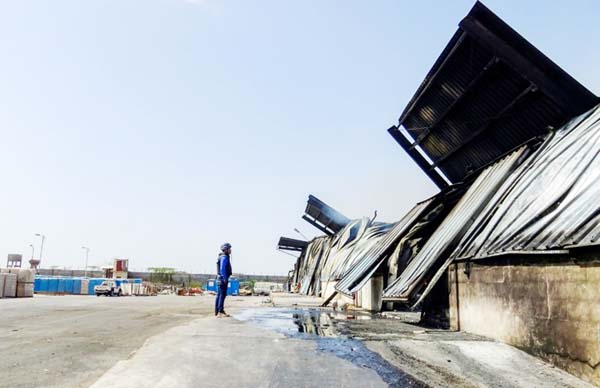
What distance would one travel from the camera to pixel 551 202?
5461 mm

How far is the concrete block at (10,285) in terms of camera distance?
22.1 m

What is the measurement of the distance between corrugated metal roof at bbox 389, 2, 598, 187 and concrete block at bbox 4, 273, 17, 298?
2307 centimetres

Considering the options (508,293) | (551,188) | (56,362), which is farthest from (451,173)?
(56,362)

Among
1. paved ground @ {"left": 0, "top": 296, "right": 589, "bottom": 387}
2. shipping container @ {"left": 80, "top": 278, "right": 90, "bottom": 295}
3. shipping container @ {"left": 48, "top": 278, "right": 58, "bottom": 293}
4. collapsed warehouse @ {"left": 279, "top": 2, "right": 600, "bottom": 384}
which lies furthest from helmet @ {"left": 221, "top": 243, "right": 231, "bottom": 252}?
shipping container @ {"left": 48, "top": 278, "right": 58, "bottom": 293}

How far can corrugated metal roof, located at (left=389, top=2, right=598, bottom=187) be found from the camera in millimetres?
8109

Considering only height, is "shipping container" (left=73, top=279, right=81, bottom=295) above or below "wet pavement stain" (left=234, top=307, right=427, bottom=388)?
below

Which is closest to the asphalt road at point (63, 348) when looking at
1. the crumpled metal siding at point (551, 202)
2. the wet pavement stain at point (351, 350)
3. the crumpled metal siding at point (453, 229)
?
the wet pavement stain at point (351, 350)

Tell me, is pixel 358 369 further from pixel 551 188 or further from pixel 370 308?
pixel 370 308

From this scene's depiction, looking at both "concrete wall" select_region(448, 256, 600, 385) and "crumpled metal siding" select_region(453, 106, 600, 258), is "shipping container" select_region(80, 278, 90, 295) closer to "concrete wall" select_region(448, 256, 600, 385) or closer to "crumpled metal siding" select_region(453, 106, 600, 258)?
"crumpled metal siding" select_region(453, 106, 600, 258)

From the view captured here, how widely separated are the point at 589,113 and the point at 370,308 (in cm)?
768

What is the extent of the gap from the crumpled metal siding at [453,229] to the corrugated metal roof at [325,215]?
1740cm

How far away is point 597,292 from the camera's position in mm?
3971

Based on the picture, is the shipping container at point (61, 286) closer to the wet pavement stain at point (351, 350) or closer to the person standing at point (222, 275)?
the person standing at point (222, 275)

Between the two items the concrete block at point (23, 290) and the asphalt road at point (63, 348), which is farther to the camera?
the concrete block at point (23, 290)
